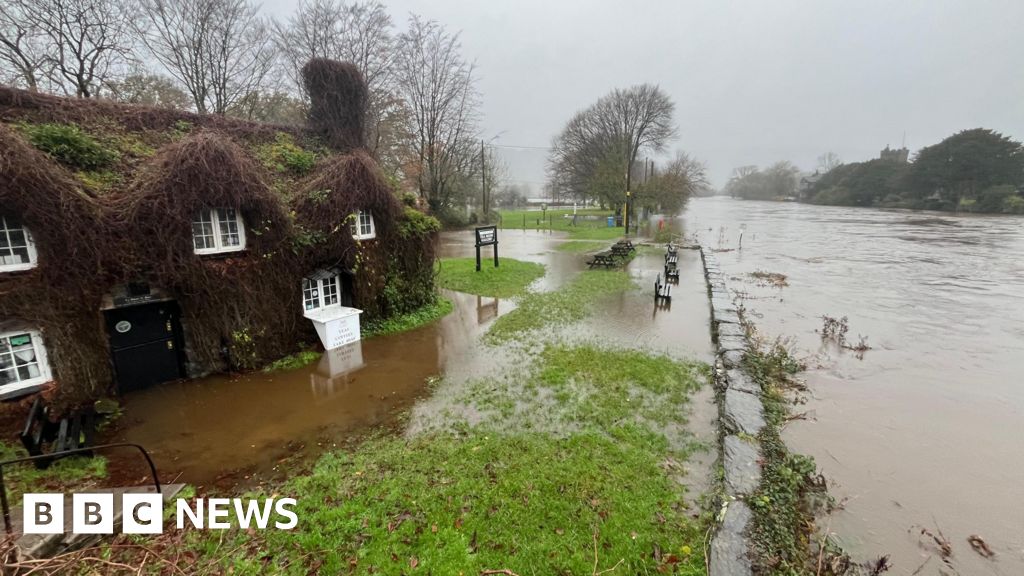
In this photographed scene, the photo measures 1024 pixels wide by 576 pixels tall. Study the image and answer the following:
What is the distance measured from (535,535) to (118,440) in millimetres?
5989

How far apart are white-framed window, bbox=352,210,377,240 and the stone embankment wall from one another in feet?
26.7

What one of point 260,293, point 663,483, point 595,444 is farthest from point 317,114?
point 663,483

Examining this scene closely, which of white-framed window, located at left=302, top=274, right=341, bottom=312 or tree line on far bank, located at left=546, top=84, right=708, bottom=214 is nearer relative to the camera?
white-framed window, located at left=302, top=274, right=341, bottom=312

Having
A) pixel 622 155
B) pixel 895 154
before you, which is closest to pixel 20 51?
pixel 622 155

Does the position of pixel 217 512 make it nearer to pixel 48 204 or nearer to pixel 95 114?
pixel 48 204

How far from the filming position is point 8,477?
14.2ft

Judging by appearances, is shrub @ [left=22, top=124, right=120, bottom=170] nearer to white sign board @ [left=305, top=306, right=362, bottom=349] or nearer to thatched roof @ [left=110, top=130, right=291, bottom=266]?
thatched roof @ [left=110, top=130, right=291, bottom=266]

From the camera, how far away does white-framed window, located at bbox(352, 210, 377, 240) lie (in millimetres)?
9062

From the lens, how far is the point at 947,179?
52.5m

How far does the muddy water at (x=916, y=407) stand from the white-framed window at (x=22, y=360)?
34.1ft

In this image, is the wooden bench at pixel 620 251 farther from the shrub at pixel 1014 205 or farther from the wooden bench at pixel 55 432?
the shrub at pixel 1014 205

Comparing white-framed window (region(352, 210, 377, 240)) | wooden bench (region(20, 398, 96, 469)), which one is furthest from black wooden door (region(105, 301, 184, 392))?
white-framed window (region(352, 210, 377, 240))

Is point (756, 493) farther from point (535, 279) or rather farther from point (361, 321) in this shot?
point (535, 279)

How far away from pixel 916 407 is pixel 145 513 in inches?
422
